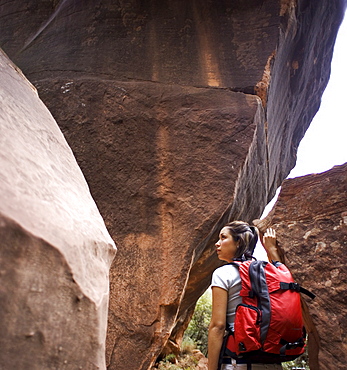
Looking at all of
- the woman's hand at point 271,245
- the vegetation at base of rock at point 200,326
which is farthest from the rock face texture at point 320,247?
the vegetation at base of rock at point 200,326

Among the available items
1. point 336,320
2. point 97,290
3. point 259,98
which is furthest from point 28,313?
point 259,98

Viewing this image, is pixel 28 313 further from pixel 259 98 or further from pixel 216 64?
pixel 216 64

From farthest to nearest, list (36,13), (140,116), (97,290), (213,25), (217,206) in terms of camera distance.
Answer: (36,13) < (213,25) < (140,116) < (217,206) < (97,290)

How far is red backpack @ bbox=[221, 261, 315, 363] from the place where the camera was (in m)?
2.09

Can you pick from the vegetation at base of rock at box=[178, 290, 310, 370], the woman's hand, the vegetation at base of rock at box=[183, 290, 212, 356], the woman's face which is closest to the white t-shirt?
the woman's face

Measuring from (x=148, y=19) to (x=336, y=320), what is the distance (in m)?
4.08

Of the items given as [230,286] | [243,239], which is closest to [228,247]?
[243,239]

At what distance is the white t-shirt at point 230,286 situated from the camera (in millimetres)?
2268

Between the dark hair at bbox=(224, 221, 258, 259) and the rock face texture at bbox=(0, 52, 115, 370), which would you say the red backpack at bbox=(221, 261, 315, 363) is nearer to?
the dark hair at bbox=(224, 221, 258, 259)

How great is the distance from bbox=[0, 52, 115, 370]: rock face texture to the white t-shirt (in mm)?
959

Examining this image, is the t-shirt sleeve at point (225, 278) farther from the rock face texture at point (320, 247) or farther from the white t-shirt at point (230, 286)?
the rock face texture at point (320, 247)

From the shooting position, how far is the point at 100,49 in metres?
4.71

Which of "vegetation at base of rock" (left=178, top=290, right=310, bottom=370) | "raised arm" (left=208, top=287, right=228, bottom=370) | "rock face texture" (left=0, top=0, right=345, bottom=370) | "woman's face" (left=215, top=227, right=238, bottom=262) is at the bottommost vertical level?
"vegetation at base of rock" (left=178, top=290, right=310, bottom=370)

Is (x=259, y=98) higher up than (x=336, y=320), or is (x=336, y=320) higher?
(x=259, y=98)
